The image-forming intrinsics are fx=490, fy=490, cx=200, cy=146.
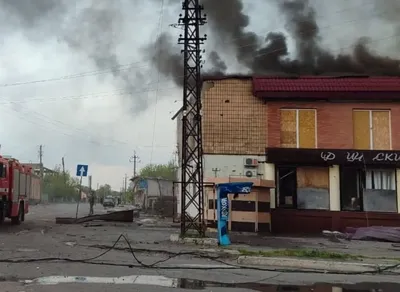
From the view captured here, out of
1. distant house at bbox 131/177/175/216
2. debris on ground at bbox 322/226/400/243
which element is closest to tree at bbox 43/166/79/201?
distant house at bbox 131/177/175/216

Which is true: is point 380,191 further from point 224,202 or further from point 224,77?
point 224,202

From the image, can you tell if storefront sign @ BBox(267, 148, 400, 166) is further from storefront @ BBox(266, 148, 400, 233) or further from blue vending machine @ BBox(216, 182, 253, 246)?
blue vending machine @ BBox(216, 182, 253, 246)

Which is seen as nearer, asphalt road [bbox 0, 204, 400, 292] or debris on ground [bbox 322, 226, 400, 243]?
asphalt road [bbox 0, 204, 400, 292]

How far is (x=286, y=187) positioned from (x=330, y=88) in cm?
480

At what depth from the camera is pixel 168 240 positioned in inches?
603

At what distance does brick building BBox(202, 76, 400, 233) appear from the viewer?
69.8ft

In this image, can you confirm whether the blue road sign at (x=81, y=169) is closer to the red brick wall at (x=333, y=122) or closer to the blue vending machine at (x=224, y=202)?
the red brick wall at (x=333, y=122)

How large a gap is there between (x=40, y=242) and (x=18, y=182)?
32.0 ft

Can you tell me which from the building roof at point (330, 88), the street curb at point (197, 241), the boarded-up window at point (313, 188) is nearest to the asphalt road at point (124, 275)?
the street curb at point (197, 241)

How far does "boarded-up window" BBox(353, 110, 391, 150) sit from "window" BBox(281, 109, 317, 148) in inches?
72.6

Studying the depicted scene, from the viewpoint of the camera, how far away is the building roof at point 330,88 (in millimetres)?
21500

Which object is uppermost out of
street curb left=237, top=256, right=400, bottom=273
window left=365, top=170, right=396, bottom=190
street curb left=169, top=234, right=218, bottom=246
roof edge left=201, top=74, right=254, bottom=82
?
roof edge left=201, top=74, right=254, bottom=82

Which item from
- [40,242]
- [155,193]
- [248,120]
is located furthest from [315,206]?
[155,193]

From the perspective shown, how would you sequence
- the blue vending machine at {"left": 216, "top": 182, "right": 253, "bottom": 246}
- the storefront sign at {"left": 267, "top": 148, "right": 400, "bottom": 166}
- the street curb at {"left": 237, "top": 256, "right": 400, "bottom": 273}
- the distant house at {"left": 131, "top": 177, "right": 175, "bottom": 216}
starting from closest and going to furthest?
the street curb at {"left": 237, "top": 256, "right": 400, "bottom": 273}, the blue vending machine at {"left": 216, "top": 182, "right": 253, "bottom": 246}, the storefront sign at {"left": 267, "top": 148, "right": 400, "bottom": 166}, the distant house at {"left": 131, "top": 177, "right": 175, "bottom": 216}
